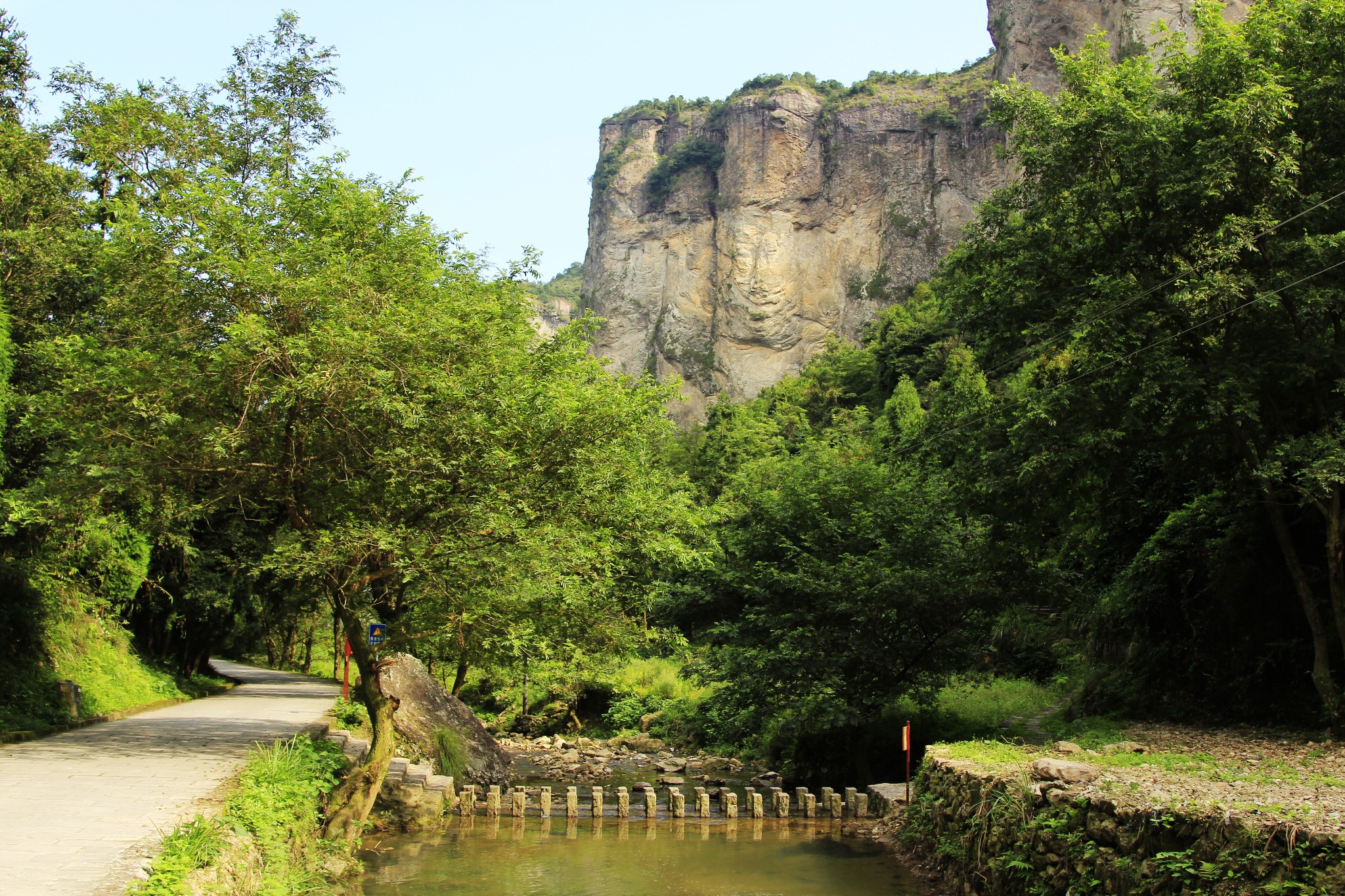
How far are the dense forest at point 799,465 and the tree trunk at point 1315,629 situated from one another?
0.05 metres

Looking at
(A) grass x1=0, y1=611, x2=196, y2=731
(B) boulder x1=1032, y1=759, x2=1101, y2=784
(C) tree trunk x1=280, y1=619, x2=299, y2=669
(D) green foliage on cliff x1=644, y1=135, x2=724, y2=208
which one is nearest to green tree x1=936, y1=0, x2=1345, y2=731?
(B) boulder x1=1032, y1=759, x2=1101, y2=784

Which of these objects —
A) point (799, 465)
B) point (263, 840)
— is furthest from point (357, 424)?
point (799, 465)

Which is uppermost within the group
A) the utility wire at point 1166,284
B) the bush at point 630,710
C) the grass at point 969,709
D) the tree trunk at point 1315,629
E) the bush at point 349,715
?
the utility wire at point 1166,284

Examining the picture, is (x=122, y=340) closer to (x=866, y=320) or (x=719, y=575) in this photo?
(x=719, y=575)

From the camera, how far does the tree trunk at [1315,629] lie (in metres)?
10.9

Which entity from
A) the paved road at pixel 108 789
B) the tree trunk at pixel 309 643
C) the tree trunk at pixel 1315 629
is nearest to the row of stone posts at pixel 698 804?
the paved road at pixel 108 789

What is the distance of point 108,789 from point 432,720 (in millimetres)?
7570

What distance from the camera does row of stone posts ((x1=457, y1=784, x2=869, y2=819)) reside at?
45.9 feet

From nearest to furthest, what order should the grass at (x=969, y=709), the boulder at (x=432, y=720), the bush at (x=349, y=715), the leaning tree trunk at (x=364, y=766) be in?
the leaning tree trunk at (x=364, y=766)
the boulder at (x=432, y=720)
the grass at (x=969, y=709)
the bush at (x=349, y=715)

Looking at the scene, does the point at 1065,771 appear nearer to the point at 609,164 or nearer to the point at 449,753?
the point at 449,753

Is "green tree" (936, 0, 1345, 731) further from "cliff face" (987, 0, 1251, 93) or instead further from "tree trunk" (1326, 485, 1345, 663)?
"cliff face" (987, 0, 1251, 93)

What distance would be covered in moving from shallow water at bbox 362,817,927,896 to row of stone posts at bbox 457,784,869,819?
166 millimetres

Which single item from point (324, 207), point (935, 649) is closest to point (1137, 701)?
point (935, 649)

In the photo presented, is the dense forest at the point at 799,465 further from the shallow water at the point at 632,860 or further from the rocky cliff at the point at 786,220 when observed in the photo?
the rocky cliff at the point at 786,220
